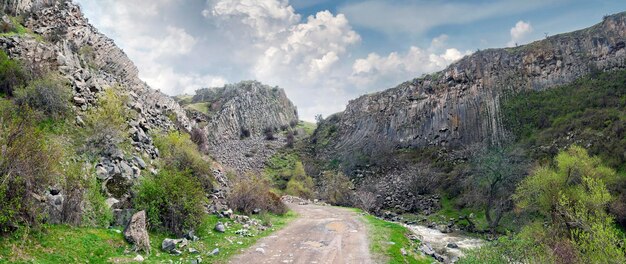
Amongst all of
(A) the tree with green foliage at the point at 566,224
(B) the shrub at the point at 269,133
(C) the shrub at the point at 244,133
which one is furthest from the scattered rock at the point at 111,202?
(B) the shrub at the point at 269,133

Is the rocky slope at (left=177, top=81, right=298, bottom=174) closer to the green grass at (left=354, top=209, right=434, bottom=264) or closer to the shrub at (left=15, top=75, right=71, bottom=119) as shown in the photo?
the green grass at (left=354, top=209, right=434, bottom=264)

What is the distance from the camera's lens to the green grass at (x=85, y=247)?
10.4 metres

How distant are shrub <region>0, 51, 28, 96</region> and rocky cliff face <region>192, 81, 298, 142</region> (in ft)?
194

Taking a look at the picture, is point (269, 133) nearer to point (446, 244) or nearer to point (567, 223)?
point (446, 244)

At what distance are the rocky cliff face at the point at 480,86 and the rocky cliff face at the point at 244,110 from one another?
30956 millimetres

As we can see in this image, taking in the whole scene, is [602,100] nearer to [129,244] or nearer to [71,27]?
[129,244]

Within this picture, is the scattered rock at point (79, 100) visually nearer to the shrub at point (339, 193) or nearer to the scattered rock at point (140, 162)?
the scattered rock at point (140, 162)

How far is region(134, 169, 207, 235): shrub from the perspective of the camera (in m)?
16.3

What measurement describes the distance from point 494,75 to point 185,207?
7053cm

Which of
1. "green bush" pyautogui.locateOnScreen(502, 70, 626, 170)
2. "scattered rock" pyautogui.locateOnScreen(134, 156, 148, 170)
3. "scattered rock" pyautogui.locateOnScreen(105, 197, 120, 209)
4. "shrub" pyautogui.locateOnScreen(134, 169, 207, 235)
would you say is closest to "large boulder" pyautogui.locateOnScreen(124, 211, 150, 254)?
"shrub" pyautogui.locateOnScreen(134, 169, 207, 235)

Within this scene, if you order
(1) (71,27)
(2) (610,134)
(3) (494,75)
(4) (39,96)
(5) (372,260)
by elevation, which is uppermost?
(1) (71,27)

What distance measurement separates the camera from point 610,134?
40.5 m

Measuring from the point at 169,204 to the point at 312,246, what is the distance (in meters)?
7.53

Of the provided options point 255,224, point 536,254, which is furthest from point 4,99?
point 536,254
